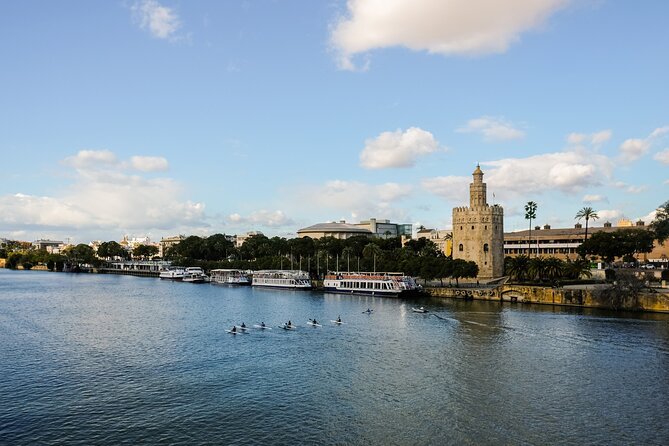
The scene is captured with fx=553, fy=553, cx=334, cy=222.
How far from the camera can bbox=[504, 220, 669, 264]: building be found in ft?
500

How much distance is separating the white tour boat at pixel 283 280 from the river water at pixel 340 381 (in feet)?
199

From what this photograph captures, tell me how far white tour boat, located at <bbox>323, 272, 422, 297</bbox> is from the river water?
34.6m

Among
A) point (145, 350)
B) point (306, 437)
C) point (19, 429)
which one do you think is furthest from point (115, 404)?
point (145, 350)

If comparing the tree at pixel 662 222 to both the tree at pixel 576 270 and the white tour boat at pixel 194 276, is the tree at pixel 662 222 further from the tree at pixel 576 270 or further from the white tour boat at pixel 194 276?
the white tour boat at pixel 194 276

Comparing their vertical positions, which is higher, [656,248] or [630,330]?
[656,248]

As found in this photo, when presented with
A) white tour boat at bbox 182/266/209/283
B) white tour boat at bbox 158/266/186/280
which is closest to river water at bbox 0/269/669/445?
white tour boat at bbox 182/266/209/283

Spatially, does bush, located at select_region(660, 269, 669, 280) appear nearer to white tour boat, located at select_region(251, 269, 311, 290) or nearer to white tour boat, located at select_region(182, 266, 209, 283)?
white tour boat, located at select_region(251, 269, 311, 290)

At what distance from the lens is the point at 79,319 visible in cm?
7950

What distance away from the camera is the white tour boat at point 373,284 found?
11488cm

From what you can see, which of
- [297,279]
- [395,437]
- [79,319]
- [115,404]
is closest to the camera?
[395,437]

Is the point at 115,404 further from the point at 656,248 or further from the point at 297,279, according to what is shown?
the point at 656,248

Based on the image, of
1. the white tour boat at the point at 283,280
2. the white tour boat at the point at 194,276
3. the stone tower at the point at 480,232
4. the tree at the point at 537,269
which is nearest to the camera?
the tree at the point at 537,269

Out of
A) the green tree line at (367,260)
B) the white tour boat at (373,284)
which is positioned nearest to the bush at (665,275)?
the green tree line at (367,260)

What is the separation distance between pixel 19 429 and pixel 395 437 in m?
22.7
